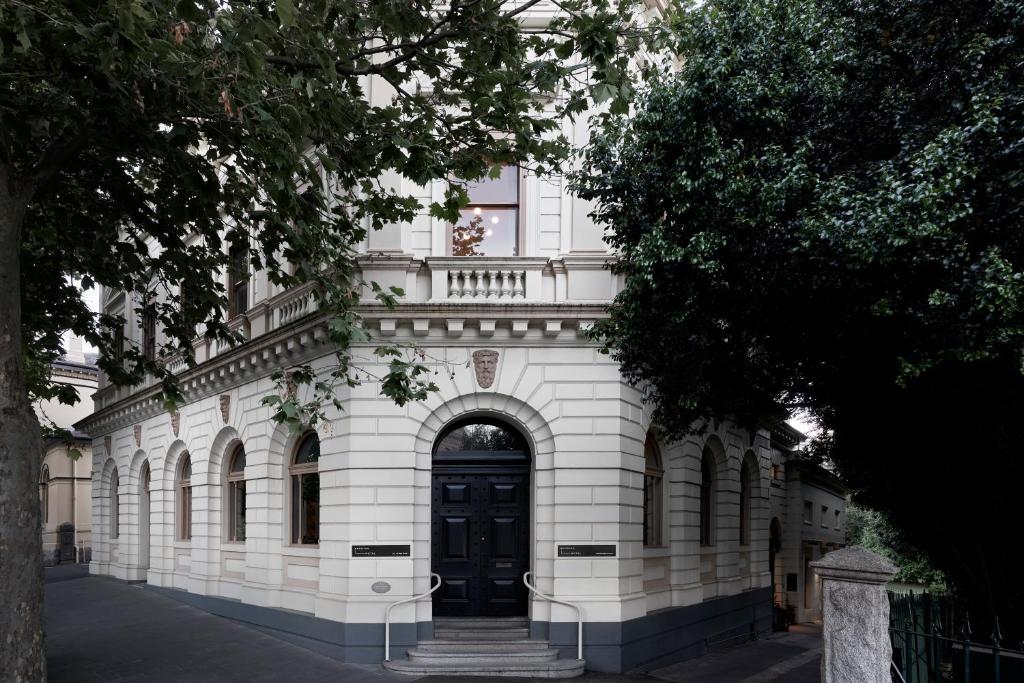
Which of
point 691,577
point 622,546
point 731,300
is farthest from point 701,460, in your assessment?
point 731,300

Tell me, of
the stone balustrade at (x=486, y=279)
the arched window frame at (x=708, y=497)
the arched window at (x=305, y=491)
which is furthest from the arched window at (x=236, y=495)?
the arched window frame at (x=708, y=497)

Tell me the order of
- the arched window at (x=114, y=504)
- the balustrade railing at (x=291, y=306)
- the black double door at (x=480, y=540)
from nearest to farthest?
1. the black double door at (x=480, y=540)
2. the balustrade railing at (x=291, y=306)
3. the arched window at (x=114, y=504)

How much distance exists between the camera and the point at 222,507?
55.9ft

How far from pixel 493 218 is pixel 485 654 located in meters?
6.74

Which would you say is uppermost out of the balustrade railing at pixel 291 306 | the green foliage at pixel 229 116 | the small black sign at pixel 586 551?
the green foliage at pixel 229 116

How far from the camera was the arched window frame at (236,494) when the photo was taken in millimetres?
16484

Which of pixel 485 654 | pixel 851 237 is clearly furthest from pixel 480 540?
pixel 851 237

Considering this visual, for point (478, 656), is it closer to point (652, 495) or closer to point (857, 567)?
point (652, 495)

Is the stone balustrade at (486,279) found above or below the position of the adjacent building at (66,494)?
above

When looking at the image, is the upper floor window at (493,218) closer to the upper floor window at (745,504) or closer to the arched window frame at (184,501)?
the upper floor window at (745,504)

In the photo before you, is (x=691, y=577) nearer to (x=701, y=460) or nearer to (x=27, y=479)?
(x=701, y=460)

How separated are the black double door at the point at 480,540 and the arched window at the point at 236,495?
536cm

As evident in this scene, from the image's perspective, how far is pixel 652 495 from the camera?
1434 centimetres

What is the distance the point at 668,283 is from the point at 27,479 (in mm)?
6725
